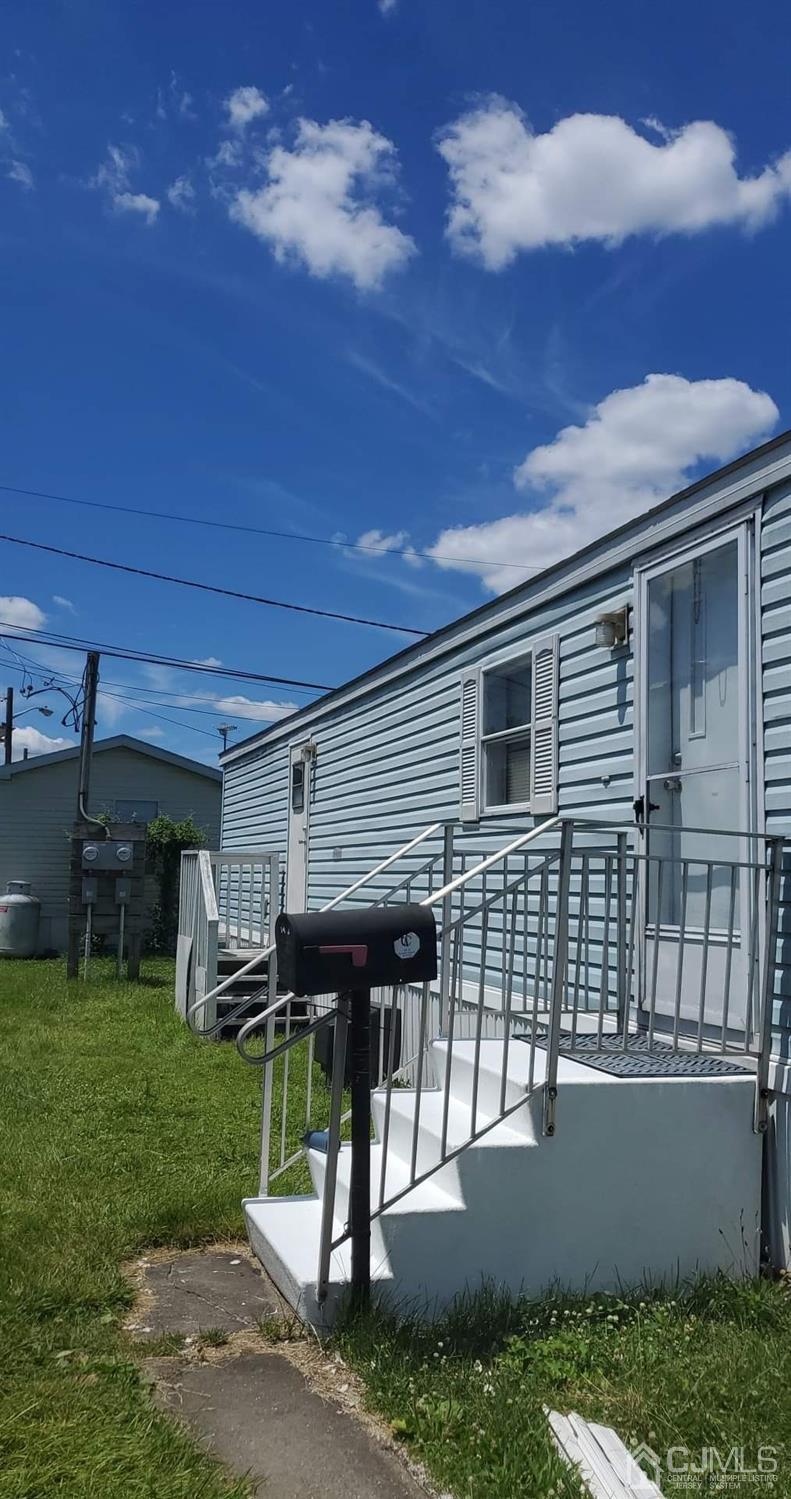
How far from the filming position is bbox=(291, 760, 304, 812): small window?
11.8 meters

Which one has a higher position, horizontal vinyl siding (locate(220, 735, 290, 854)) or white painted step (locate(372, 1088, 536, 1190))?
horizontal vinyl siding (locate(220, 735, 290, 854))

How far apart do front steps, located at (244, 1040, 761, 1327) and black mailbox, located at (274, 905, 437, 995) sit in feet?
2.41

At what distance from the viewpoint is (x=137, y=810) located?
2008cm

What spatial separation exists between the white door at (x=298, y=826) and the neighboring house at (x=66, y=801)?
25.7 feet

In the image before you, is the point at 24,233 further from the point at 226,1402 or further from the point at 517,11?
the point at 226,1402

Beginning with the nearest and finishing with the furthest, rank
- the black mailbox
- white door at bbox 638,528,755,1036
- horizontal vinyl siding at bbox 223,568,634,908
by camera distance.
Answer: the black mailbox → white door at bbox 638,528,755,1036 → horizontal vinyl siding at bbox 223,568,634,908

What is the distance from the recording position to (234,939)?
13195 mm

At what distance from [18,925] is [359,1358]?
51.3ft

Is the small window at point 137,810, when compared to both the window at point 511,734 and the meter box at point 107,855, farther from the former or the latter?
the window at point 511,734

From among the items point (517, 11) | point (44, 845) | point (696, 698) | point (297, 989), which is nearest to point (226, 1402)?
point (297, 989)

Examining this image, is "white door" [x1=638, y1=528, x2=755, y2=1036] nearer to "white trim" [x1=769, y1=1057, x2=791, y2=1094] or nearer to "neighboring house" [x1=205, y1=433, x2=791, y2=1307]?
"neighboring house" [x1=205, y1=433, x2=791, y2=1307]

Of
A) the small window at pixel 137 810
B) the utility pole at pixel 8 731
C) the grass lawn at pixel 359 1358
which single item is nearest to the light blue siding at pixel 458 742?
the grass lawn at pixel 359 1358

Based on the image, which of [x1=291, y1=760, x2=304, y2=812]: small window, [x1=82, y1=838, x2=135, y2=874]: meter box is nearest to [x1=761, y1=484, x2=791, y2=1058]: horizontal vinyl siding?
[x1=291, y1=760, x2=304, y2=812]: small window

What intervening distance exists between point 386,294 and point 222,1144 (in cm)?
816
